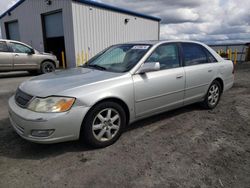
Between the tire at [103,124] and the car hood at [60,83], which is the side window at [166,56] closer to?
the car hood at [60,83]

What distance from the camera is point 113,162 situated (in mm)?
2648

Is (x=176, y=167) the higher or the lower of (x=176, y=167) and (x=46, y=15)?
the lower

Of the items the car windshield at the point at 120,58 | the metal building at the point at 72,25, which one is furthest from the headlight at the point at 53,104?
the metal building at the point at 72,25

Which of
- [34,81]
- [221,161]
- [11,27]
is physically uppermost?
[11,27]

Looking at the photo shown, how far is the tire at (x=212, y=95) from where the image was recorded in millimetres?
4534

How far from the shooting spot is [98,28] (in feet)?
47.1

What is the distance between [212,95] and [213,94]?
0.05 meters

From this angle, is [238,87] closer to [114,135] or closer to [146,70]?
[146,70]

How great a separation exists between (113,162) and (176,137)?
3.97 ft

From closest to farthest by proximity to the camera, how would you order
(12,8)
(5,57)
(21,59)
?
1. (5,57)
2. (21,59)
3. (12,8)

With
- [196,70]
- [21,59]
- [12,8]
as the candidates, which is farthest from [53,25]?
[196,70]

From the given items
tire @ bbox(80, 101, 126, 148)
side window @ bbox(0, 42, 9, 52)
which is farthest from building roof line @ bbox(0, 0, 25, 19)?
tire @ bbox(80, 101, 126, 148)

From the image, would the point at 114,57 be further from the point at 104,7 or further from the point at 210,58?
the point at 104,7

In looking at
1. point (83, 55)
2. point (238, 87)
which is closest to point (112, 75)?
point (238, 87)
